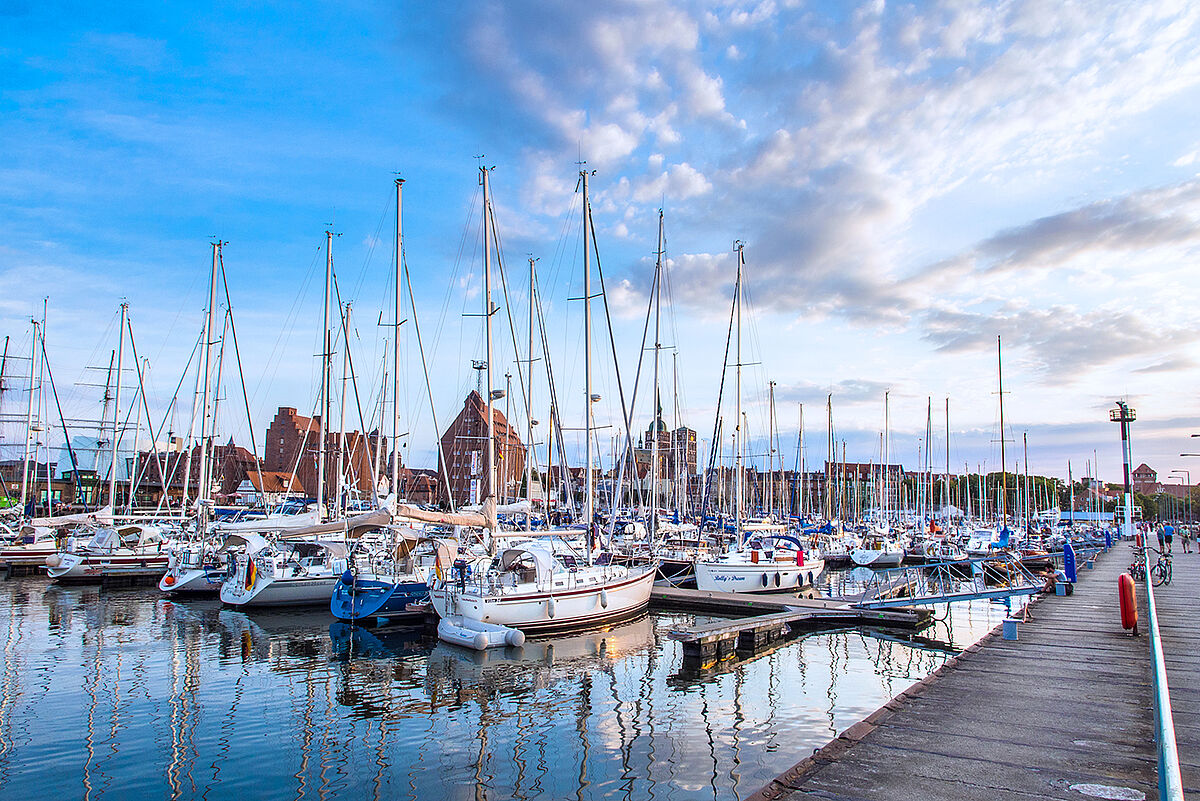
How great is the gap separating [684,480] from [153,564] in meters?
41.4

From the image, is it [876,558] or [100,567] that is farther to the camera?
[876,558]

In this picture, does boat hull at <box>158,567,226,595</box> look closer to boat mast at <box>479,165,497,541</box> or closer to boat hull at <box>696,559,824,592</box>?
boat mast at <box>479,165,497,541</box>

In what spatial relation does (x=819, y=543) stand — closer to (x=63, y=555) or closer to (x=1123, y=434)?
(x=1123, y=434)

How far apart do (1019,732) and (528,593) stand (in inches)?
644

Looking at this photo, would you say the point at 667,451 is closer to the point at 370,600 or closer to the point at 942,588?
the point at 942,588

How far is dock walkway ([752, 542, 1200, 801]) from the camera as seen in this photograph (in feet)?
29.6

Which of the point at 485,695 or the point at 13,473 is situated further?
the point at 13,473

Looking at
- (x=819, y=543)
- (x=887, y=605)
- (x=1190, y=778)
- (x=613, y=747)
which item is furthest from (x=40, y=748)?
(x=819, y=543)

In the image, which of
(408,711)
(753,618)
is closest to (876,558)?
(753,618)

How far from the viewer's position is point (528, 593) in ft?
81.9

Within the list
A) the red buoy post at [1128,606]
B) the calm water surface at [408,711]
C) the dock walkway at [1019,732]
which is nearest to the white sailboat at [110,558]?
the calm water surface at [408,711]

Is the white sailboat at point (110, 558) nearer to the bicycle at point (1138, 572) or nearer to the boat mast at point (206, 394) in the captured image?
the boat mast at point (206, 394)

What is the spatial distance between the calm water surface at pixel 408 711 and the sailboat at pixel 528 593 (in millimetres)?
763

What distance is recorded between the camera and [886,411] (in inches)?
2972
